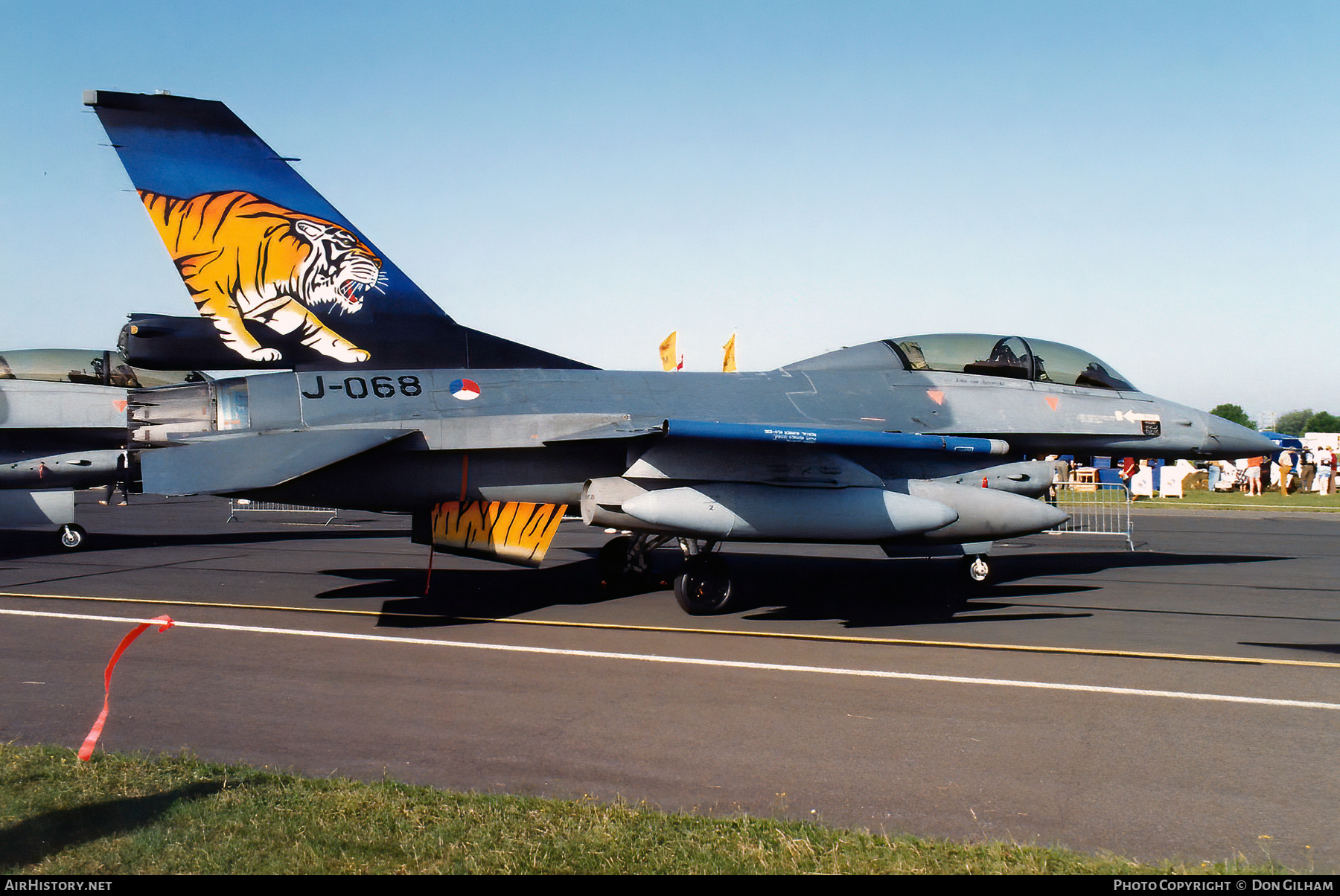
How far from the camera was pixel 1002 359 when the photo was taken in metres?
11.7

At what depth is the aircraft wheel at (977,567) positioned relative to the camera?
38.2 ft

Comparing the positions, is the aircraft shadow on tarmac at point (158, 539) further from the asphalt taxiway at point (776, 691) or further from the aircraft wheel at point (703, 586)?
the aircraft wheel at point (703, 586)

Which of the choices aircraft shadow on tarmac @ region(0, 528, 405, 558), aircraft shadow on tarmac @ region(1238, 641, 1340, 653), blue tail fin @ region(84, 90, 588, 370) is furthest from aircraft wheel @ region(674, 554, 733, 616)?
aircraft shadow on tarmac @ region(0, 528, 405, 558)

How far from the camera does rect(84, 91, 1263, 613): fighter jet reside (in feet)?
29.8

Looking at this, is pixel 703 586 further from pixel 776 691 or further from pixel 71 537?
pixel 71 537

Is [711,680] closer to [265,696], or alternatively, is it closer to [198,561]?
[265,696]

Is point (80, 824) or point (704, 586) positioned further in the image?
point (704, 586)

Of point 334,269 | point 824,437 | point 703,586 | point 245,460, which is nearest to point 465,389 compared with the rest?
point 334,269

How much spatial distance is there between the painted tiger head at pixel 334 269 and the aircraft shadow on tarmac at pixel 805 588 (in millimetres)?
3303

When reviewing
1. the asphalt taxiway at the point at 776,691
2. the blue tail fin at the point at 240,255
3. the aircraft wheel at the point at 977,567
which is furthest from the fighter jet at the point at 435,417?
the aircraft wheel at the point at 977,567

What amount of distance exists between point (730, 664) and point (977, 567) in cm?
547

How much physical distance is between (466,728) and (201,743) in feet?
4.83

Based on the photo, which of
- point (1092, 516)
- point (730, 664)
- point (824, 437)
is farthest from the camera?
point (1092, 516)

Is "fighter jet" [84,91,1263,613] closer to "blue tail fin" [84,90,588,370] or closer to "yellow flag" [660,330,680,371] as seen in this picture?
"blue tail fin" [84,90,588,370]
